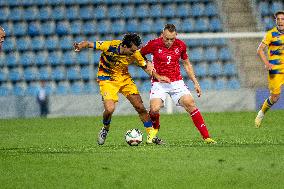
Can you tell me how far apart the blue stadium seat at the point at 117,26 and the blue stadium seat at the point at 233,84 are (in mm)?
3689

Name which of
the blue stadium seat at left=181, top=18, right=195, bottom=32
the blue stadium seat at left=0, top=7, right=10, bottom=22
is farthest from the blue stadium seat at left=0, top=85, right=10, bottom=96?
the blue stadium seat at left=181, top=18, right=195, bottom=32

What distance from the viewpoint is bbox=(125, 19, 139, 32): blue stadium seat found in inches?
1023

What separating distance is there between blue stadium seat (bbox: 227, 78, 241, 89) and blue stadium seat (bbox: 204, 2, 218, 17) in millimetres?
2527

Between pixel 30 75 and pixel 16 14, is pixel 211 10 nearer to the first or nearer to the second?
pixel 30 75

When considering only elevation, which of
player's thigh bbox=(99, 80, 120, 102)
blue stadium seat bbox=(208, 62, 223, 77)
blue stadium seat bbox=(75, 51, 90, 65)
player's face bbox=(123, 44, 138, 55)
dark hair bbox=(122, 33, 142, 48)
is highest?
dark hair bbox=(122, 33, 142, 48)

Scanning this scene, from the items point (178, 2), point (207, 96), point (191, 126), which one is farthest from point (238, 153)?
point (178, 2)

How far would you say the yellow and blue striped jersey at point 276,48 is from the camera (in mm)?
15219

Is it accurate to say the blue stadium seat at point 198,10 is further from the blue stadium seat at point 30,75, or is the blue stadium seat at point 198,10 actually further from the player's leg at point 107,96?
the player's leg at point 107,96

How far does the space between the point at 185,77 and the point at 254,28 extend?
2.96 meters

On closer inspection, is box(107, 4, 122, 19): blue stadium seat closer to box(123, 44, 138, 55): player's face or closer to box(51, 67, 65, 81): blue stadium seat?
box(51, 67, 65, 81): blue stadium seat

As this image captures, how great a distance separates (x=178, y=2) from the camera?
26.5 m

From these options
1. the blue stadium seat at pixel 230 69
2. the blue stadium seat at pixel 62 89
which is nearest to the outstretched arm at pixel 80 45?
the blue stadium seat at pixel 62 89

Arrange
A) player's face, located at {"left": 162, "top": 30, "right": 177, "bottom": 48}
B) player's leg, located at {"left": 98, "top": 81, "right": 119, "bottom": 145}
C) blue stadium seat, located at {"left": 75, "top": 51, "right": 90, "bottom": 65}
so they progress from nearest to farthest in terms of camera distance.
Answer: player's face, located at {"left": 162, "top": 30, "right": 177, "bottom": 48} < player's leg, located at {"left": 98, "top": 81, "right": 119, "bottom": 145} < blue stadium seat, located at {"left": 75, "top": 51, "right": 90, "bottom": 65}

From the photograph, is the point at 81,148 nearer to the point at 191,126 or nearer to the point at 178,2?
the point at 191,126
